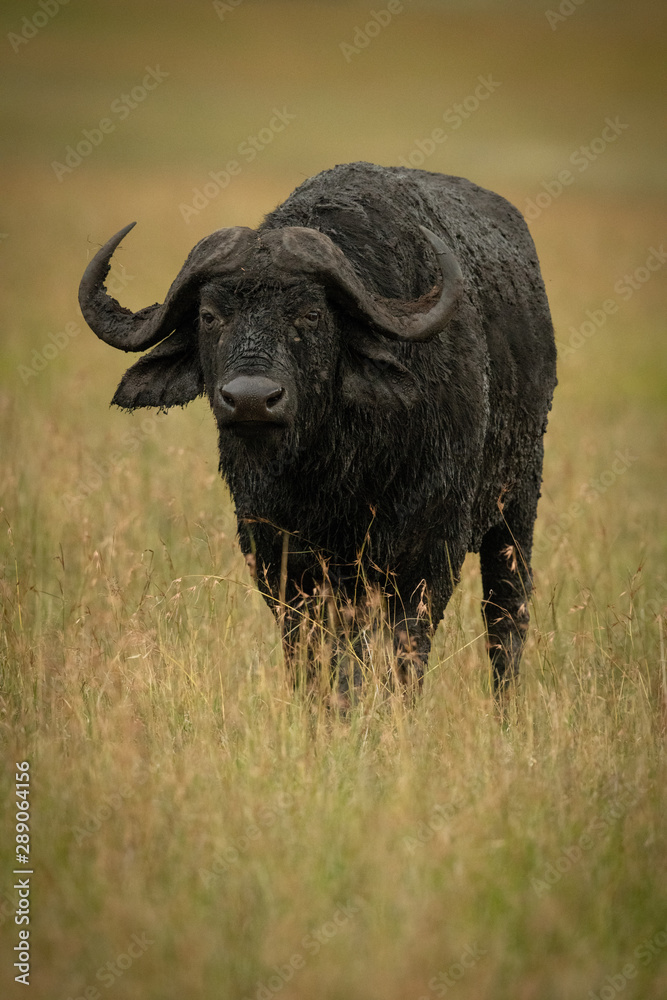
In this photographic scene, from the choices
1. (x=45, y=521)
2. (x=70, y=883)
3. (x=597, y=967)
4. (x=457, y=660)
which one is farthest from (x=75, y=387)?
(x=597, y=967)

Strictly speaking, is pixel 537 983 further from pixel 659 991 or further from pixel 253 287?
pixel 253 287

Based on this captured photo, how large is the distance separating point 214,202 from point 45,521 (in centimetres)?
2319

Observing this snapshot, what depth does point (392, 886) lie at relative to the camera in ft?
10.9
